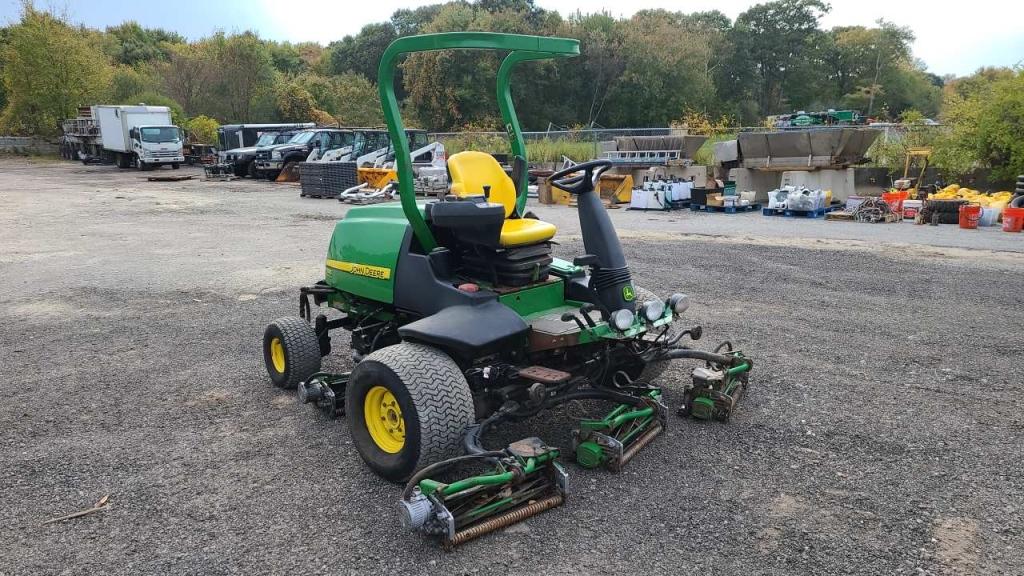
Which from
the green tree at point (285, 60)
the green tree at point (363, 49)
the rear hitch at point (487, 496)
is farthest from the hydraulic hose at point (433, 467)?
the green tree at point (285, 60)

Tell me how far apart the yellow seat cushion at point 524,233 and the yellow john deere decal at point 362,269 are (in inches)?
30.3

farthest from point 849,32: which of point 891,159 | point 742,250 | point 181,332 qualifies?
point 181,332

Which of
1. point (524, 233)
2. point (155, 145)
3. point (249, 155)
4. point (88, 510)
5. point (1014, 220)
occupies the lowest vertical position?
point (88, 510)

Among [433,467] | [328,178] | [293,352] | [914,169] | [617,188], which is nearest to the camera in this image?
[433,467]

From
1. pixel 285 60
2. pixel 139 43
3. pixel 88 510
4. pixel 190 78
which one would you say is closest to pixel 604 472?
pixel 88 510

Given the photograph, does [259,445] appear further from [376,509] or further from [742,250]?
[742,250]

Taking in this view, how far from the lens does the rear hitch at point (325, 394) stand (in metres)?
4.21

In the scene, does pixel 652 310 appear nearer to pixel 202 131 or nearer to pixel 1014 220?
pixel 1014 220

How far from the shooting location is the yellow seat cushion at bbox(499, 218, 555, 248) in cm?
378

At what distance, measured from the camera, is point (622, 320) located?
3625mm

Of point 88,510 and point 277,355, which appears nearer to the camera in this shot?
point 88,510

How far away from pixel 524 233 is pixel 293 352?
6.20 feet

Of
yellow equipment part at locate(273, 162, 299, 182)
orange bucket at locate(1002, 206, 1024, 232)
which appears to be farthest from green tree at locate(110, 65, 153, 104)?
orange bucket at locate(1002, 206, 1024, 232)

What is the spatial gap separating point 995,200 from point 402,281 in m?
12.9
